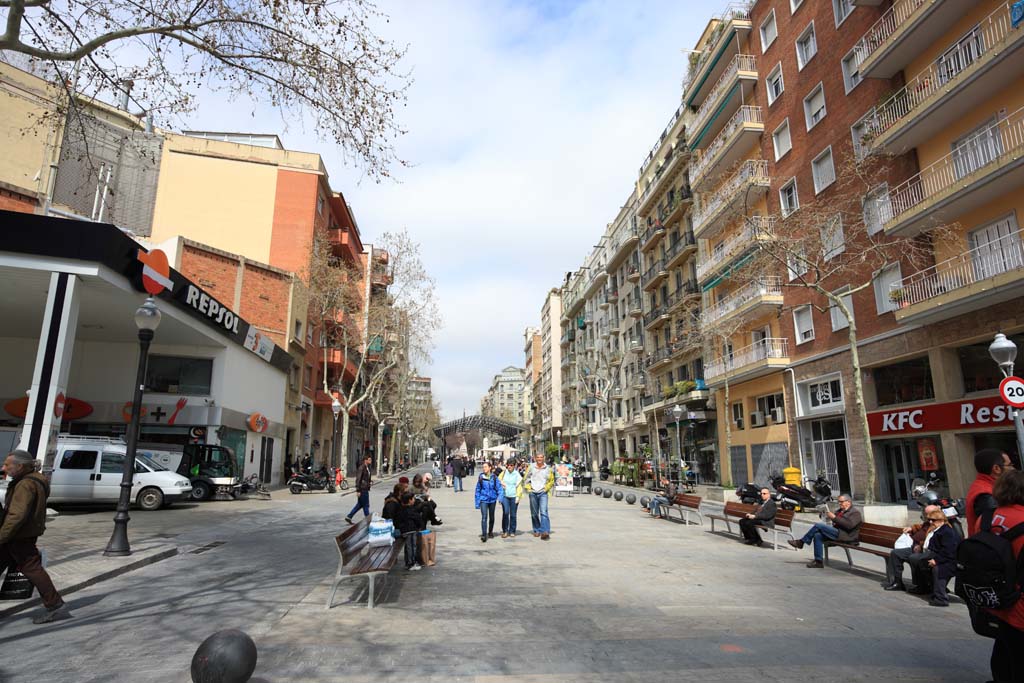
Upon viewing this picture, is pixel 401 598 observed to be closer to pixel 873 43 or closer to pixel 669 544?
pixel 669 544

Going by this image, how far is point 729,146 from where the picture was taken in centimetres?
2772

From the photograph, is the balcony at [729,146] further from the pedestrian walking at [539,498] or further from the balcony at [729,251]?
the pedestrian walking at [539,498]

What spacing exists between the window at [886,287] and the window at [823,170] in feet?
15.1

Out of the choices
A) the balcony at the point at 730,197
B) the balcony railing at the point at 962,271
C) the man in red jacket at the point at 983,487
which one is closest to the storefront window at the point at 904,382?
the balcony railing at the point at 962,271

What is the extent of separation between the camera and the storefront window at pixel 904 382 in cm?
1723

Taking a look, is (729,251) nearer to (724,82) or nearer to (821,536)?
(724,82)

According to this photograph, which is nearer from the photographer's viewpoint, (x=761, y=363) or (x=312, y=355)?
(x=761, y=363)

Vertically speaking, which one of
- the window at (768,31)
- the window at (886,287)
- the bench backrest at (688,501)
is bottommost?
the bench backrest at (688,501)

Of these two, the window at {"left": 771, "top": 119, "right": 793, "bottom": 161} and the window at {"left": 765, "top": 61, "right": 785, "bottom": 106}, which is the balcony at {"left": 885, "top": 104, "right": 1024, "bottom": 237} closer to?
the window at {"left": 771, "top": 119, "right": 793, "bottom": 161}

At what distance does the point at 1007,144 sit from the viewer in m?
14.6

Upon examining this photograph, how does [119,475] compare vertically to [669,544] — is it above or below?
above

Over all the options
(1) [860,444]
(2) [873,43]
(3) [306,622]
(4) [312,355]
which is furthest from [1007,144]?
(4) [312,355]

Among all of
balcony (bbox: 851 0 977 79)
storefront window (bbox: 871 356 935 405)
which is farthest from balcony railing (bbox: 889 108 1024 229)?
storefront window (bbox: 871 356 935 405)

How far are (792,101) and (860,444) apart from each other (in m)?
14.1
